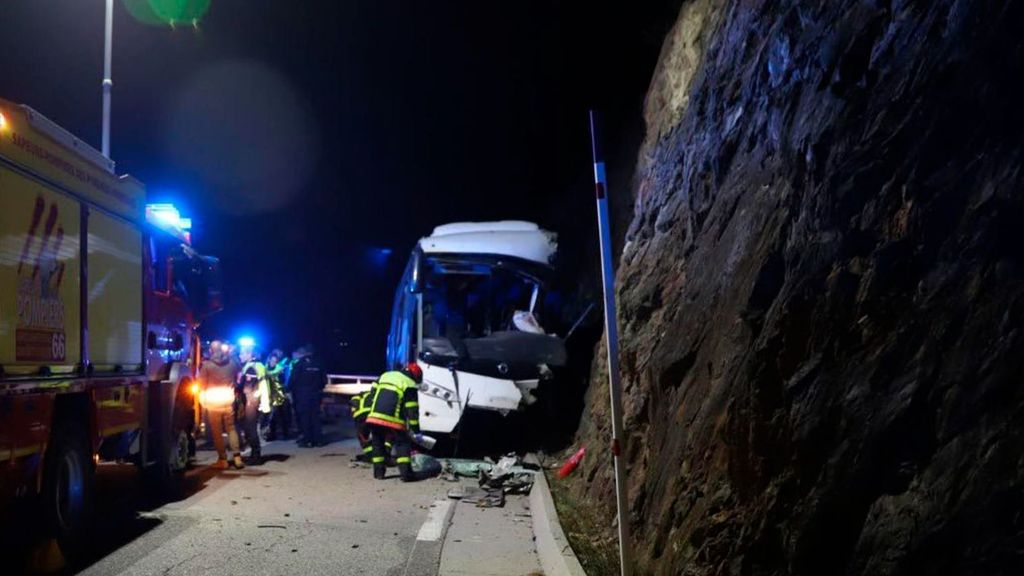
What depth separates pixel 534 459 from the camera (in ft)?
33.2

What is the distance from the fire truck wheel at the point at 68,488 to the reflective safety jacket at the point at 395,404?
12.0 feet

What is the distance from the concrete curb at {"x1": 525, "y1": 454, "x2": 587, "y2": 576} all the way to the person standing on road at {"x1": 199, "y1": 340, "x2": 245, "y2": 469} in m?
5.27

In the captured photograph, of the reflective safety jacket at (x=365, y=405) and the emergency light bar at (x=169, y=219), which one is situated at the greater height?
the emergency light bar at (x=169, y=219)

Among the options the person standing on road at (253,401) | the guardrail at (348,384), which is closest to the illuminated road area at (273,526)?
the person standing on road at (253,401)

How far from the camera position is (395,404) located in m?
9.69

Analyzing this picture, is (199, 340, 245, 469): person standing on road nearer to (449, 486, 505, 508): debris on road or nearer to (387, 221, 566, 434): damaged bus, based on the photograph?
(387, 221, 566, 434): damaged bus

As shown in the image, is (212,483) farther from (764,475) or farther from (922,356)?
(922,356)

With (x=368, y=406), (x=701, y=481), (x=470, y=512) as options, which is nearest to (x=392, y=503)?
(x=470, y=512)

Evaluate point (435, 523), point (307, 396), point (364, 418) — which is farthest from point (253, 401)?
point (435, 523)

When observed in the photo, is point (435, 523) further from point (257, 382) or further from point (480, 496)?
point (257, 382)

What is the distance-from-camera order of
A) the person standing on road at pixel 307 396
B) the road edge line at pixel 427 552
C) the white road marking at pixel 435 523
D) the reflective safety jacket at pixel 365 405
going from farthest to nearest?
the person standing on road at pixel 307 396
the reflective safety jacket at pixel 365 405
the white road marking at pixel 435 523
the road edge line at pixel 427 552

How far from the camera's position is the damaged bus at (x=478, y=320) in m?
10.8

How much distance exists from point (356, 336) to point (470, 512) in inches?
1992

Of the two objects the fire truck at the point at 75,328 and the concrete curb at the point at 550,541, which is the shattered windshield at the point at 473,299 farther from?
the concrete curb at the point at 550,541
